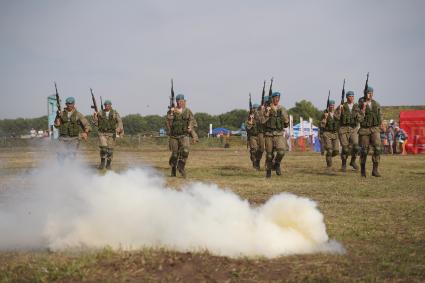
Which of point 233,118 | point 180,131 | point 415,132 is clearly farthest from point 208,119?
point 180,131

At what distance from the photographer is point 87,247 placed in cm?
600

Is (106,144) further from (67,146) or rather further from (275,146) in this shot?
(275,146)

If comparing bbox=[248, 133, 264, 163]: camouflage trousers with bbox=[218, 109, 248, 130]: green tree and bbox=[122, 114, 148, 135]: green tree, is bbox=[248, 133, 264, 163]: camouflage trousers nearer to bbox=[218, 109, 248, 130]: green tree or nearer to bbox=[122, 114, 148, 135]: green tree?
bbox=[122, 114, 148, 135]: green tree

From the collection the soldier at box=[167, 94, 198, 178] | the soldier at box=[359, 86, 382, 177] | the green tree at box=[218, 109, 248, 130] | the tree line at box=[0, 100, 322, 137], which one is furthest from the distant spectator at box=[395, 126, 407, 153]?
the green tree at box=[218, 109, 248, 130]

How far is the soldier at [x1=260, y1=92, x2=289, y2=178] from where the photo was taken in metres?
15.5

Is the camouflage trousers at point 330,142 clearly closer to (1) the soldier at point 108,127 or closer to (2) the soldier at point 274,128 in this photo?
(2) the soldier at point 274,128

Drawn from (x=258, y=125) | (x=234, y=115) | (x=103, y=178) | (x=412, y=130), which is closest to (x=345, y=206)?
(x=103, y=178)

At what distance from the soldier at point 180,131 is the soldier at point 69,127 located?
3.34 m

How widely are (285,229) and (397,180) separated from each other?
32.2ft

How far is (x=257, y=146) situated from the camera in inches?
773

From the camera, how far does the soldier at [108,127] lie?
19.0 meters

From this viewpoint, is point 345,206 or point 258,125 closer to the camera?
point 345,206

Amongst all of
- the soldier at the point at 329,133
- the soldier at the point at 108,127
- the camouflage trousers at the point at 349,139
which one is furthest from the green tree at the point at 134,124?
the camouflage trousers at the point at 349,139

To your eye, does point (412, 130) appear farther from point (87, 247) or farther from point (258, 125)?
point (87, 247)
